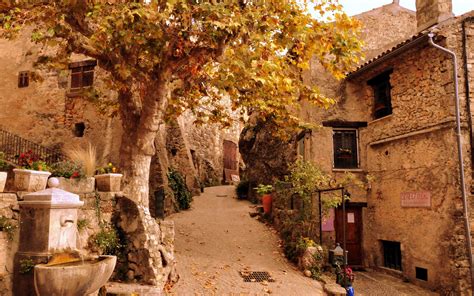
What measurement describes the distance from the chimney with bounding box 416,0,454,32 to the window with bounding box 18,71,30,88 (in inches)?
598

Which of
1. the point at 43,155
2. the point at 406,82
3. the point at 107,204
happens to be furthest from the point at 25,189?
the point at 406,82

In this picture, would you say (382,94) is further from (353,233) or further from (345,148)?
(353,233)

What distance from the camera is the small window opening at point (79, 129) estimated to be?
14297mm

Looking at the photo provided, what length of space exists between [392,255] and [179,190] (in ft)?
29.8

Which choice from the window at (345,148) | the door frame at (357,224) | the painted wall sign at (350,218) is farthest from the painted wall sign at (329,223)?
the window at (345,148)

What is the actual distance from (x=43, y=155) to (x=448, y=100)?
44.8 feet

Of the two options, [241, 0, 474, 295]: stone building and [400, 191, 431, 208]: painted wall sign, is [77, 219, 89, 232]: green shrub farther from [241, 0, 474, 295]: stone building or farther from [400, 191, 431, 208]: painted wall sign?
[400, 191, 431, 208]: painted wall sign

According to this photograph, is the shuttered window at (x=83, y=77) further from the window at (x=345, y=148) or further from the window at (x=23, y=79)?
the window at (x=345, y=148)

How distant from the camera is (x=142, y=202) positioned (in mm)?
8805

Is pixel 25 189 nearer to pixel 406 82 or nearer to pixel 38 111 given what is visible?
pixel 38 111

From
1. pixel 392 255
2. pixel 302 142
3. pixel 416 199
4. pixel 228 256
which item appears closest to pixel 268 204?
pixel 302 142

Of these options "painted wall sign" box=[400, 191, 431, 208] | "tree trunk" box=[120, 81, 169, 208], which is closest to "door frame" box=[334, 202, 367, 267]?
"painted wall sign" box=[400, 191, 431, 208]

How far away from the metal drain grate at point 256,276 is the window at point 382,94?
23.7 feet

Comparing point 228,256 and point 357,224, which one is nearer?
point 228,256
